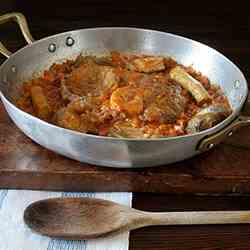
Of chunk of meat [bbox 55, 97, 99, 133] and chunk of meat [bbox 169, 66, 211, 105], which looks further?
chunk of meat [bbox 169, 66, 211, 105]

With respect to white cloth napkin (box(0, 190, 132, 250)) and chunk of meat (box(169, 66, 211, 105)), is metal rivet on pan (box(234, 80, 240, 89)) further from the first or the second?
white cloth napkin (box(0, 190, 132, 250))

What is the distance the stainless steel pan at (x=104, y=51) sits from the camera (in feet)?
2.54

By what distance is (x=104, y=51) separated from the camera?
114 cm

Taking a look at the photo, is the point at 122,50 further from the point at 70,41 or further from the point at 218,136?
the point at 218,136

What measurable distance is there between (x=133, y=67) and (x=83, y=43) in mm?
128

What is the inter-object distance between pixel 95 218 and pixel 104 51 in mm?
478

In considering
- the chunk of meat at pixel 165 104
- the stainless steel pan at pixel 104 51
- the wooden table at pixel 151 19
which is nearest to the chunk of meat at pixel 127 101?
the chunk of meat at pixel 165 104

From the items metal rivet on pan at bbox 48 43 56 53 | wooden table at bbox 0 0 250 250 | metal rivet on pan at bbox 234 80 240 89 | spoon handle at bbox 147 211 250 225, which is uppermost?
metal rivet on pan at bbox 48 43 56 53

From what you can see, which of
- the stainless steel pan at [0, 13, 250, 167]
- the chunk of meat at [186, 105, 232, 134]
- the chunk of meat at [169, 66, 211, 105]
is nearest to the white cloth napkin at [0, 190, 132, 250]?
the stainless steel pan at [0, 13, 250, 167]

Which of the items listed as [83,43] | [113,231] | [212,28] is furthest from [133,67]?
[212,28]

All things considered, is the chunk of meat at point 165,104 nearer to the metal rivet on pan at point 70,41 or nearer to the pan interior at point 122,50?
the pan interior at point 122,50

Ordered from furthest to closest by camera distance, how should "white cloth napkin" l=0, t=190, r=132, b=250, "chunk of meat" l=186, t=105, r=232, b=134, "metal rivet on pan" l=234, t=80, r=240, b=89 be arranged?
1. "metal rivet on pan" l=234, t=80, r=240, b=89
2. "chunk of meat" l=186, t=105, r=232, b=134
3. "white cloth napkin" l=0, t=190, r=132, b=250

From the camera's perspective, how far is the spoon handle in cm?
76

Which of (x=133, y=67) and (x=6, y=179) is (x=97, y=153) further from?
(x=133, y=67)
